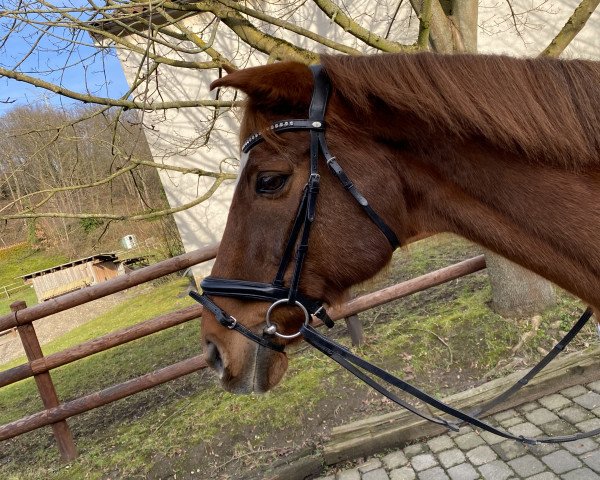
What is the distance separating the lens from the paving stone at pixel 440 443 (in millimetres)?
3121

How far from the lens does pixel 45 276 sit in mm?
21672

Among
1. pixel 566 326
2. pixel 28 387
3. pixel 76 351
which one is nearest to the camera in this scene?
pixel 76 351

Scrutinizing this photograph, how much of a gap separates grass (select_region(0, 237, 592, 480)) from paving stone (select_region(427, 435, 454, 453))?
49 centimetres

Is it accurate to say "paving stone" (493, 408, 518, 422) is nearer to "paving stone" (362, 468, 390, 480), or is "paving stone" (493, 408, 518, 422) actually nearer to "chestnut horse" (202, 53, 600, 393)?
"paving stone" (362, 468, 390, 480)

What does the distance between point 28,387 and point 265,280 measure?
8.24 meters

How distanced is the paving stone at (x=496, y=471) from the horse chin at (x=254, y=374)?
202 centimetres

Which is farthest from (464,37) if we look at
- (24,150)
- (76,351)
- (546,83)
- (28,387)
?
(28,387)

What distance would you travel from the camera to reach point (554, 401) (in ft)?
11.0

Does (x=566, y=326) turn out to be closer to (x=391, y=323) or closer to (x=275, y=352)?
(x=391, y=323)

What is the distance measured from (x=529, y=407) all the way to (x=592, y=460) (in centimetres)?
66

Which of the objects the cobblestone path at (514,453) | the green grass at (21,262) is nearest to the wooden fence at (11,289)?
the green grass at (21,262)

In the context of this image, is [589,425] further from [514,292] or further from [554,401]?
[514,292]

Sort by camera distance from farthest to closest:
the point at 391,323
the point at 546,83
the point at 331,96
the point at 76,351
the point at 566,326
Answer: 1. the point at 391,323
2. the point at 566,326
3. the point at 76,351
4. the point at 331,96
5. the point at 546,83

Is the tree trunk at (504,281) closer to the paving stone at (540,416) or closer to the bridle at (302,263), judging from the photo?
the paving stone at (540,416)
